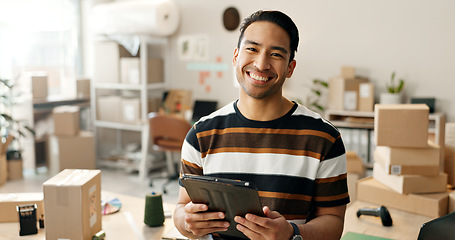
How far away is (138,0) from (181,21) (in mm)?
563

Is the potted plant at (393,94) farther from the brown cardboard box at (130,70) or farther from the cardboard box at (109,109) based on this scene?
the cardboard box at (109,109)

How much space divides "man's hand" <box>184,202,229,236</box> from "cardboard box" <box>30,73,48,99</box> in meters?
4.54

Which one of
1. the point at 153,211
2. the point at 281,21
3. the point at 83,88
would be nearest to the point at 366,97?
the point at 153,211

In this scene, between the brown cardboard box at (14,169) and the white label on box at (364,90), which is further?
the brown cardboard box at (14,169)

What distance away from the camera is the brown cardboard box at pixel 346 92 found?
4.26 m

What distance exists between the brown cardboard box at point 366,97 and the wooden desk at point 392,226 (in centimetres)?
195

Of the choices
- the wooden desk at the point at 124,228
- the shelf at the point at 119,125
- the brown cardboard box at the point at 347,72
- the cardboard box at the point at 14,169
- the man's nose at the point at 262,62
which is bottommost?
the cardboard box at the point at 14,169

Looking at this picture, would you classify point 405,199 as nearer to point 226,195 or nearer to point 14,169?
point 226,195

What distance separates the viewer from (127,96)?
19.7 ft

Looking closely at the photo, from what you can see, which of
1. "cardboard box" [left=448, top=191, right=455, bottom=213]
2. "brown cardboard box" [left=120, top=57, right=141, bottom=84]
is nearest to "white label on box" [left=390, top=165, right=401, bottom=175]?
"cardboard box" [left=448, top=191, right=455, bottom=213]

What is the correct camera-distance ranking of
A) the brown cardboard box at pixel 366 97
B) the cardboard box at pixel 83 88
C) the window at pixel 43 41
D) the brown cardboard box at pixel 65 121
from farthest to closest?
the cardboard box at pixel 83 88 < the window at pixel 43 41 < the brown cardboard box at pixel 65 121 < the brown cardboard box at pixel 366 97

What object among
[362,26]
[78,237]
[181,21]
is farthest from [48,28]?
[78,237]

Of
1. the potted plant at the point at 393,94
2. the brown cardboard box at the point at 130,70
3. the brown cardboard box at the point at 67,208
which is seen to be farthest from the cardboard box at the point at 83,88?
the brown cardboard box at the point at 67,208

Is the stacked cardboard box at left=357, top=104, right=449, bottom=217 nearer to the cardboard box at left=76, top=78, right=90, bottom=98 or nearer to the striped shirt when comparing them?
the striped shirt
